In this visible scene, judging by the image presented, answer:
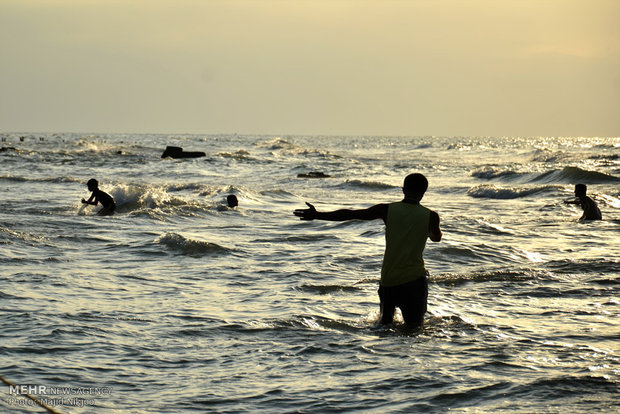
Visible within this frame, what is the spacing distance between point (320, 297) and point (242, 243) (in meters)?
5.36

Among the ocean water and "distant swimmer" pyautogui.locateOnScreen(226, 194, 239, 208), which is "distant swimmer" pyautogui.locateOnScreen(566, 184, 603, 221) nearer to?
the ocean water

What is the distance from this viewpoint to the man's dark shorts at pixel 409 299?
7.23 meters

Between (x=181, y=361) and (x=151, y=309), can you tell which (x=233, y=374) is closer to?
(x=181, y=361)

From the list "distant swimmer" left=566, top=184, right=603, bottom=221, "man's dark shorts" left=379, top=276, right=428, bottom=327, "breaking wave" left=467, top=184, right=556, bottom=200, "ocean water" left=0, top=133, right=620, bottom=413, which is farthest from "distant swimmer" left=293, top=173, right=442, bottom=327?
"breaking wave" left=467, top=184, right=556, bottom=200

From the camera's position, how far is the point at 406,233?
23.2 feet

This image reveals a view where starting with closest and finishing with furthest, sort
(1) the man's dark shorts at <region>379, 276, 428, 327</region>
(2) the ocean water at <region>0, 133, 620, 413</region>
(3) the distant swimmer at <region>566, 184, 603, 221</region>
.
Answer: (2) the ocean water at <region>0, 133, 620, 413</region> → (1) the man's dark shorts at <region>379, 276, 428, 327</region> → (3) the distant swimmer at <region>566, 184, 603, 221</region>

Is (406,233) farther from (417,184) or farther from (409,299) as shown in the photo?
(409,299)

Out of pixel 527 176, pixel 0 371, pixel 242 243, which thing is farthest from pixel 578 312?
pixel 527 176

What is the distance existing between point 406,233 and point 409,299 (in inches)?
25.3

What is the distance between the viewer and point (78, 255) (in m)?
12.8

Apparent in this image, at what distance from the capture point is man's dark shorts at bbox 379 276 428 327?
23.7 ft

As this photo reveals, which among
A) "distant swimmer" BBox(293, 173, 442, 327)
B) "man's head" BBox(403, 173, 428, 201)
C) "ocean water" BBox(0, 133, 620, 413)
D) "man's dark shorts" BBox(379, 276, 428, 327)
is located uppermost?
"man's head" BBox(403, 173, 428, 201)

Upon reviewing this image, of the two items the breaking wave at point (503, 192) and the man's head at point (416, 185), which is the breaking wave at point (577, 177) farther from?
the man's head at point (416, 185)

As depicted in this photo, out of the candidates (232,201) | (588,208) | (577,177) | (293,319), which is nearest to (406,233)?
(293,319)
